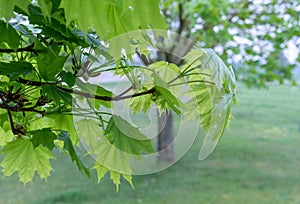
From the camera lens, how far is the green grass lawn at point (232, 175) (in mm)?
1734

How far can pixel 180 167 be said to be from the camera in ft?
6.98

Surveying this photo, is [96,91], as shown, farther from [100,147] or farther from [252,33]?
[252,33]

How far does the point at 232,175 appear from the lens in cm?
206

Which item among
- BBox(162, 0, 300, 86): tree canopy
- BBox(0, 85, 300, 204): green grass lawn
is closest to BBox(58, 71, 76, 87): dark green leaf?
BBox(0, 85, 300, 204): green grass lawn

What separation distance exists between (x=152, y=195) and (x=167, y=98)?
1.64 metres

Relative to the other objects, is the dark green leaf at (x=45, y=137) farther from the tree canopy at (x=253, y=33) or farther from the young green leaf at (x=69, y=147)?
the tree canopy at (x=253, y=33)

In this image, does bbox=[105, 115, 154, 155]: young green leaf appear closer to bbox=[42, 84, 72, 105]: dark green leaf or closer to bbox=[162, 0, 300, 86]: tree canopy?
bbox=[42, 84, 72, 105]: dark green leaf

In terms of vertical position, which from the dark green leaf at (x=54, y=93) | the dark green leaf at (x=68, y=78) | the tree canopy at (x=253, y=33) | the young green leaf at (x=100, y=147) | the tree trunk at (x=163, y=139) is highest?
the dark green leaf at (x=68, y=78)

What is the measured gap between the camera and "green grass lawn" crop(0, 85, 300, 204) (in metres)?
1.73

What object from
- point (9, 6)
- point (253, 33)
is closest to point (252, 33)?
point (253, 33)

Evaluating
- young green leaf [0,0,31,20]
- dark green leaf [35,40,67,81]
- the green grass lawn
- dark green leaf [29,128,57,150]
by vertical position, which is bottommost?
the green grass lawn

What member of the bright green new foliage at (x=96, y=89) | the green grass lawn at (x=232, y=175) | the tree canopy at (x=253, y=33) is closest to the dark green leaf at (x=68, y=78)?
the bright green new foliage at (x=96, y=89)

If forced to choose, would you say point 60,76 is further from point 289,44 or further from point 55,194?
point 289,44

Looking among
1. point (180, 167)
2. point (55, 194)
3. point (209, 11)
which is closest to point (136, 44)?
point (209, 11)
